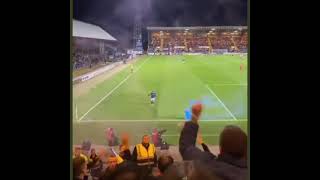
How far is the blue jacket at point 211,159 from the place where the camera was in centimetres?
341

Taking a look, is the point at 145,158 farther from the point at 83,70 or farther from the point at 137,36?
→ the point at 137,36

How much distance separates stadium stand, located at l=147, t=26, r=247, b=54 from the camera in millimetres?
3441

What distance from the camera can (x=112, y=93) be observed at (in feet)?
11.5

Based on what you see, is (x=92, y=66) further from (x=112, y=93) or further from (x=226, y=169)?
(x=226, y=169)

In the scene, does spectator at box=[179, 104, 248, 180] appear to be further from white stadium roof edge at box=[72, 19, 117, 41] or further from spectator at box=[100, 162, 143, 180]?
white stadium roof edge at box=[72, 19, 117, 41]

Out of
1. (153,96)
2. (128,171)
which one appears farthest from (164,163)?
(153,96)

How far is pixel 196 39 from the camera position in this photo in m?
3.52

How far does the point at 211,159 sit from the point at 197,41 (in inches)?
34.7

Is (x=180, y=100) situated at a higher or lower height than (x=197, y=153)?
higher

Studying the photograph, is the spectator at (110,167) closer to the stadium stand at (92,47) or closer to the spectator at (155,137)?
the spectator at (155,137)

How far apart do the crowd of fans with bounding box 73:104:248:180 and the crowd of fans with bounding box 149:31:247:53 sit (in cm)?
55

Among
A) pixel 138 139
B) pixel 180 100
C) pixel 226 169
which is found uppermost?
pixel 180 100
